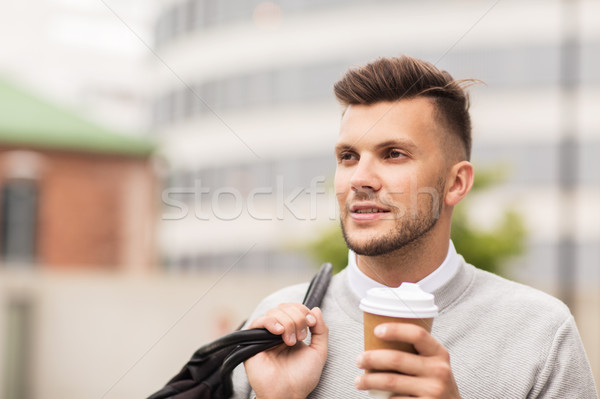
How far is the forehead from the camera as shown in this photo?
2311mm

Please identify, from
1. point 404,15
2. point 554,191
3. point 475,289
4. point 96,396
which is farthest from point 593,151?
point 475,289

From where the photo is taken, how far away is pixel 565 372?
85.8 inches

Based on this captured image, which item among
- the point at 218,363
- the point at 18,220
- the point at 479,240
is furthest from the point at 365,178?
the point at 18,220

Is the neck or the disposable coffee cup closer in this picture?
the disposable coffee cup

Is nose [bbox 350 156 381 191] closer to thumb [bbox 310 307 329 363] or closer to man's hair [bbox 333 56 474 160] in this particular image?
man's hair [bbox 333 56 474 160]

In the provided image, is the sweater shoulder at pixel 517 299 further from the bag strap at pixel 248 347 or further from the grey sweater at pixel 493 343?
the bag strap at pixel 248 347

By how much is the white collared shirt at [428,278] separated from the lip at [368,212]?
294 millimetres

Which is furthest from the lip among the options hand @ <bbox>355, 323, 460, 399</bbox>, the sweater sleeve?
the sweater sleeve

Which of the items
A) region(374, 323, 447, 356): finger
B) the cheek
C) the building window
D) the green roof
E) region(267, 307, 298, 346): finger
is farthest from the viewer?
the green roof

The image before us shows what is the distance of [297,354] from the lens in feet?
7.33

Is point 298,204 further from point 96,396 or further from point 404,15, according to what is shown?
point 96,396

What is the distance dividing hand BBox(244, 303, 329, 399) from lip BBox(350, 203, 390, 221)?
1.14 ft

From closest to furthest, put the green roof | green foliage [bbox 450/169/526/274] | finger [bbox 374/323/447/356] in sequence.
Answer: finger [bbox 374/323/447/356] → green foliage [bbox 450/169/526/274] → the green roof

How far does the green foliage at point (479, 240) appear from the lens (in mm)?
12289
